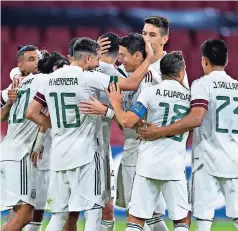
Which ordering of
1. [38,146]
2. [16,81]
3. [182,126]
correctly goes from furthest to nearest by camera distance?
[16,81] → [38,146] → [182,126]

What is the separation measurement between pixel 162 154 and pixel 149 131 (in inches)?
9.1

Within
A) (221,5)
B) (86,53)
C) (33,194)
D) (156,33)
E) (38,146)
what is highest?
(221,5)

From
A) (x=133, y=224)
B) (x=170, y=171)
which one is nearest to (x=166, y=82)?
(x=170, y=171)

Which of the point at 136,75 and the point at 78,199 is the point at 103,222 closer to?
Result: the point at 78,199

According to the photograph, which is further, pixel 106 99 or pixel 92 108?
pixel 106 99

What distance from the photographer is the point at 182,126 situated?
20.8ft

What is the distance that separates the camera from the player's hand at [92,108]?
6.48 metres

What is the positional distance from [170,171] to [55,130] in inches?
42.9

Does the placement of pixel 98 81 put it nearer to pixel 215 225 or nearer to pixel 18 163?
pixel 18 163

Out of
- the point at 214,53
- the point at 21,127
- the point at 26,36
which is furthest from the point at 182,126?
the point at 26,36

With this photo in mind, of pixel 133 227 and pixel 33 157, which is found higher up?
pixel 33 157

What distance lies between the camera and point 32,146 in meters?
7.21

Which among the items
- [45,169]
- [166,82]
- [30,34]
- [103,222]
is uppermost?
[30,34]

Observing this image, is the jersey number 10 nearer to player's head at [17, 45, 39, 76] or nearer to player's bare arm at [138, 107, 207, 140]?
player's bare arm at [138, 107, 207, 140]
